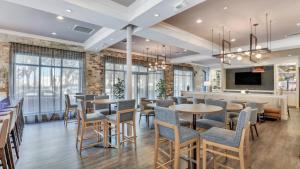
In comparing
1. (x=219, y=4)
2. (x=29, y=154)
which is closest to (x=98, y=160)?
(x=29, y=154)

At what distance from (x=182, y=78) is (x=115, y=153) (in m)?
9.27

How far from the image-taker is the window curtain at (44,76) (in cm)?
555

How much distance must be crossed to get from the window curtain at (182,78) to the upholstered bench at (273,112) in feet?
15.8

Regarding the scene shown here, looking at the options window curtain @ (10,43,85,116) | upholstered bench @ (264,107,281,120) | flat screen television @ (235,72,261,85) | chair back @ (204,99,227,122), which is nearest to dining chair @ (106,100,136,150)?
chair back @ (204,99,227,122)

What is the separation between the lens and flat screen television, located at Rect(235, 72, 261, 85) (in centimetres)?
1133

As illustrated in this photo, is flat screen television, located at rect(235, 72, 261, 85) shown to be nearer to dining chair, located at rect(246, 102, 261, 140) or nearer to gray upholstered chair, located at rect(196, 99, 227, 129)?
dining chair, located at rect(246, 102, 261, 140)

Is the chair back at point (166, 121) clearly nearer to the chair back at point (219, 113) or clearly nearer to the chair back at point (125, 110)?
the chair back at point (125, 110)

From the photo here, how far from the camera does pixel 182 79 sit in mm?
11828

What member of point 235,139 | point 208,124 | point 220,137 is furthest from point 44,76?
point 235,139

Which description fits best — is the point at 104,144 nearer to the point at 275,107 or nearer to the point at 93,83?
the point at 93,83

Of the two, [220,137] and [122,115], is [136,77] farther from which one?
[220,137]

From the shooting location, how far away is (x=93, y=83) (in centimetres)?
719

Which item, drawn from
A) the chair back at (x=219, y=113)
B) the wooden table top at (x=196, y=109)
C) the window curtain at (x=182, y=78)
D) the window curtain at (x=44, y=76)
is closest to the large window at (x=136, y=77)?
the window curtain at (x=44, y=76)

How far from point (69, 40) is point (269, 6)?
6.45m
